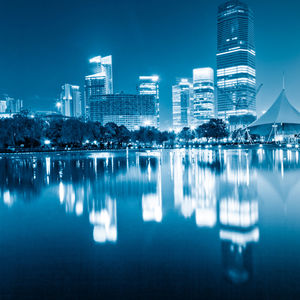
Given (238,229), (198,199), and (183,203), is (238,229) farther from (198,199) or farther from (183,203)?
(198,199)

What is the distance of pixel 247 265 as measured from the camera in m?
3.74

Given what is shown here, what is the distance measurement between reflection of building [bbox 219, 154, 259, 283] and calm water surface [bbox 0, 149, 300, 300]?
0.02 meters

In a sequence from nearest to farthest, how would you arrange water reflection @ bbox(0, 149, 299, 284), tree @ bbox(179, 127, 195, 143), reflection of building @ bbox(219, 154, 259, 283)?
reflection of building @ bbox(219, 154, 259, 283) → water reflection @ bbox(0, 149, 299, 284) → tree @ bbox(179, 127, 195, 143)

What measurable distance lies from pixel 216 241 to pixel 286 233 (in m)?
1.30

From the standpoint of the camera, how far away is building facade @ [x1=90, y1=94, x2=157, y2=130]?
15625 centimetres

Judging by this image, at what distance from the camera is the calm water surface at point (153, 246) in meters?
3.26

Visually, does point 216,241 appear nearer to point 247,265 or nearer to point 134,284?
point 247,265

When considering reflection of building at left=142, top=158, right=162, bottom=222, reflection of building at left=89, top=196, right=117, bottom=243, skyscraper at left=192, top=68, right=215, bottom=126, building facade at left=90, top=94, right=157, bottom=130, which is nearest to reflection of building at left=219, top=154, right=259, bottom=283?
reflection of building at left=142, top=158, right=162, bottom=222

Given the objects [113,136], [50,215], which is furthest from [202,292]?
[113,136]

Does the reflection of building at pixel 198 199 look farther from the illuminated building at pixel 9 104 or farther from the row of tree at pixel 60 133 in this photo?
the illuminated building at pixel 9 104

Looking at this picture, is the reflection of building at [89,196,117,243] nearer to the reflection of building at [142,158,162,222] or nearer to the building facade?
the reflection of building at [142,158,162,222]

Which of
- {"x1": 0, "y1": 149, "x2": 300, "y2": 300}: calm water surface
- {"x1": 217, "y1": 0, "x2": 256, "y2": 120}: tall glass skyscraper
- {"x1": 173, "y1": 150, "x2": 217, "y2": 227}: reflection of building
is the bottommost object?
{"x1": 0, "y1": 149, "x2": 300, "y2": 300}: calm water surface

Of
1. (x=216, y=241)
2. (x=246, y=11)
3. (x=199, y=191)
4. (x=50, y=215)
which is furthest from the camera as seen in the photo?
(x=246, y=11)

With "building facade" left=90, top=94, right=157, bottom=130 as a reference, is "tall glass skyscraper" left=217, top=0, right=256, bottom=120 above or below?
above
